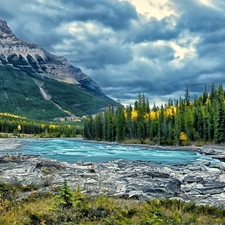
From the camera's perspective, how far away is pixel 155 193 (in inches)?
958

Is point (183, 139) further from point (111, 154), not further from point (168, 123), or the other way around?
point (111, 154)

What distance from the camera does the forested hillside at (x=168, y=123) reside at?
112 meters

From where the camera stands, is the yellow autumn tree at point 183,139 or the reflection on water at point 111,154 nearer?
the reflection on water at point 111,154

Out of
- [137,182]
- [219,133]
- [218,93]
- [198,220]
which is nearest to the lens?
A: [198,220]

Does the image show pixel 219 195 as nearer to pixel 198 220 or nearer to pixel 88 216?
pixel 198 220

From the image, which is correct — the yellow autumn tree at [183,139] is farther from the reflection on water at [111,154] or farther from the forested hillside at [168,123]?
the reflection on water at [111,154]

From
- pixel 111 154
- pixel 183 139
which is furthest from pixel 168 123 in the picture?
pixel 111 154

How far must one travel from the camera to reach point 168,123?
12344 cm

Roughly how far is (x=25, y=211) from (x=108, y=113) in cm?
14318

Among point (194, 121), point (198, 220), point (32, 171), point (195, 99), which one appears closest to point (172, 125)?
point (194, 121)

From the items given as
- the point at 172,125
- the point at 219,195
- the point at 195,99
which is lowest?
the point at 219,195

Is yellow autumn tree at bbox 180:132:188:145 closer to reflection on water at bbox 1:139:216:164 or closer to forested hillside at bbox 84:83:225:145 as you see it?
forested hillside at bbox 84:83:225:145

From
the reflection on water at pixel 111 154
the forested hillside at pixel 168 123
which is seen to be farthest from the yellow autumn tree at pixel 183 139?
the reflection on water at pixel 111 154

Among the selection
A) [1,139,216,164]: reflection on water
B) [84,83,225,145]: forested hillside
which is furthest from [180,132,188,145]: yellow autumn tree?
[1,139,216,164]: reflection on water
